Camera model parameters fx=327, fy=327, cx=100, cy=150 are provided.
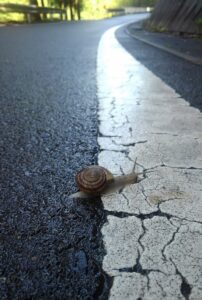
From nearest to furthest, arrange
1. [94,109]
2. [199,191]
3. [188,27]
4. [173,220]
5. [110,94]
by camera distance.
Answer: [173,220] → [199,191] → [94,109] → [110,94] → [188,27]

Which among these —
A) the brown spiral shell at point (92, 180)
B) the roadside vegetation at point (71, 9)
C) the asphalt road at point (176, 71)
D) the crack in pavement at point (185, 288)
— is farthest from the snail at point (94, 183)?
the roadside vegetation at point (71, 9)

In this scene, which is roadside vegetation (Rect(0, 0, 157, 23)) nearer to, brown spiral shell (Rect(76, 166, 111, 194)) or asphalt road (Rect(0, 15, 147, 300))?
asphalt road (Rect(0, 15, 147, 300))

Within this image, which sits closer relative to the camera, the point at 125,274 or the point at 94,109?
the point at 125,274

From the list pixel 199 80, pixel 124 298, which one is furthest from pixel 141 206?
pixel 199 80

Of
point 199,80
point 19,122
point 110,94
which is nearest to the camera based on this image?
point 19,122

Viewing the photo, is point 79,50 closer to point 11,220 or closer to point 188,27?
point 188,27

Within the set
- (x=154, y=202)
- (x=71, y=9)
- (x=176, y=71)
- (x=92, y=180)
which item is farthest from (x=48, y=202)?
(x=71, y=9)
